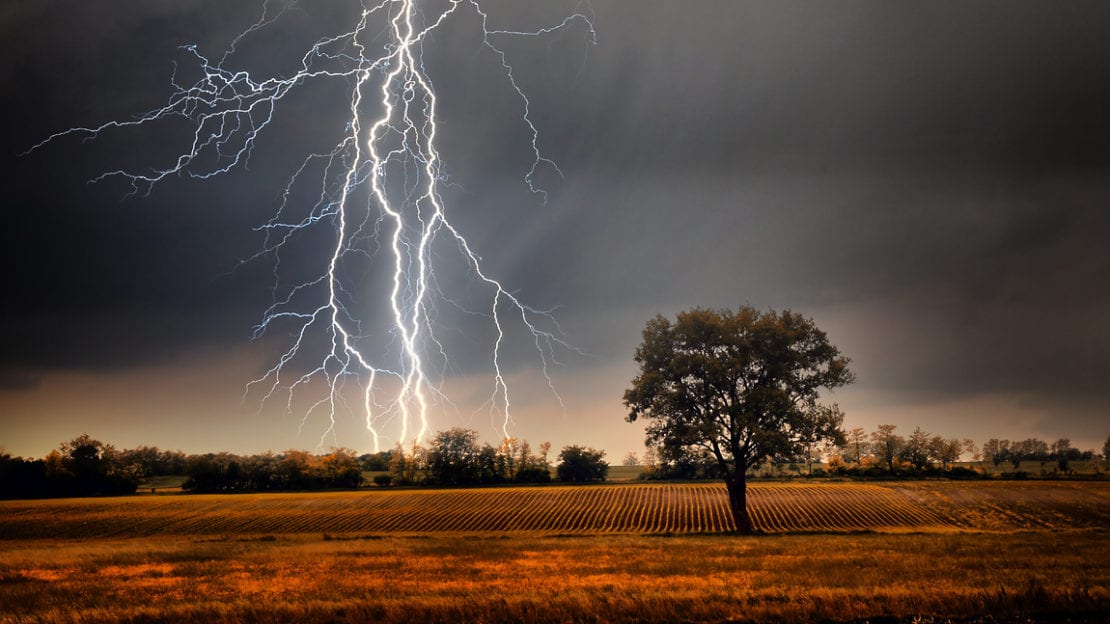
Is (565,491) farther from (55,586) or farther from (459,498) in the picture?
(55,586)

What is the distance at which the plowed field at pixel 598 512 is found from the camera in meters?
33.2

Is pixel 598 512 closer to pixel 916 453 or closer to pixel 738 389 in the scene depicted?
pixel 738 389

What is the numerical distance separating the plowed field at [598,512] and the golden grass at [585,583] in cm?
1221

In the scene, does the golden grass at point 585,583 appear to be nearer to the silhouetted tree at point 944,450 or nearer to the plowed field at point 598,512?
the plowed field at point 598,512

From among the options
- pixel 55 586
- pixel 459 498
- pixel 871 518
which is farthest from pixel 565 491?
pixel 55 586

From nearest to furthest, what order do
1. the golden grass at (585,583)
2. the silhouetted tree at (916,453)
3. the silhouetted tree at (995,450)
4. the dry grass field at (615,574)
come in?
the golden grass at (585,583)
the dry grass field at (615,574)
the silhouetted tree at (916,453)
the silhouetted tree at (995,450)

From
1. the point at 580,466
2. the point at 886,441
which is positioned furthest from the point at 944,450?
the point at 580,466

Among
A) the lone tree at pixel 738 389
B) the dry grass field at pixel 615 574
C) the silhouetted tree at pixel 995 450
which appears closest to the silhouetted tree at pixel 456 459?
the dry grass field at pixel 615 574

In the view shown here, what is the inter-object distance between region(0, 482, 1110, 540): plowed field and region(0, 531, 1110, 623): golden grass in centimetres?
1221

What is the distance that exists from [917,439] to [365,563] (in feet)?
311

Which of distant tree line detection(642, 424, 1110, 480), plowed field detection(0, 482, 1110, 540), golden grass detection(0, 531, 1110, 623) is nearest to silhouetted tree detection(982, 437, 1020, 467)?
distant tree line detection(642, 424, 1110, 480)

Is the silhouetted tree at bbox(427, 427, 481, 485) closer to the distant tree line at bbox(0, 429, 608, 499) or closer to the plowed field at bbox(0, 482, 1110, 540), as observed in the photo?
the distant tree line at bbox(0, 429, 608, 499)

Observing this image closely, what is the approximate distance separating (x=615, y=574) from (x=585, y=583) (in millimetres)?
1797

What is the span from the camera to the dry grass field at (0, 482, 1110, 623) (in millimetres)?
10227
